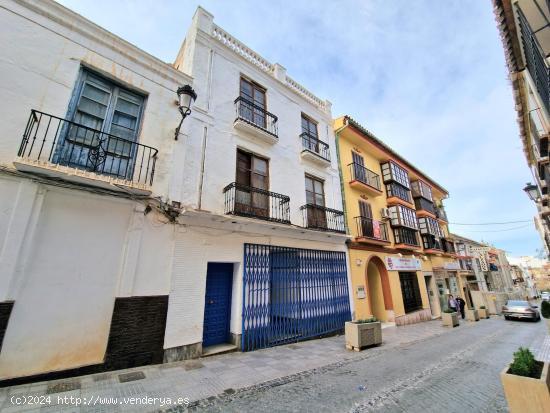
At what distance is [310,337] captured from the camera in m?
8.41

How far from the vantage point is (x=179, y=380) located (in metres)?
4.45

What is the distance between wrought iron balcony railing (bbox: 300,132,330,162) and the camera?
10970 millimetres

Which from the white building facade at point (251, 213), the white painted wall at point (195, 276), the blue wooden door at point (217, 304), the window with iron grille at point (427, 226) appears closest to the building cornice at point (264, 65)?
the white building facade at point (251, 213)

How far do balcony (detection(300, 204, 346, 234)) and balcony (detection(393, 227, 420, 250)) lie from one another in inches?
216

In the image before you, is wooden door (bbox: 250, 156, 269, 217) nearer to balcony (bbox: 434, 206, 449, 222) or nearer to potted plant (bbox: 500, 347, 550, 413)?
potted plant (bbox: 500, 347, 550, 413)

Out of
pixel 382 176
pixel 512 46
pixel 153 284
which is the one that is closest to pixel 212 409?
pixel 153 284

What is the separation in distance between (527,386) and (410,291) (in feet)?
44.2

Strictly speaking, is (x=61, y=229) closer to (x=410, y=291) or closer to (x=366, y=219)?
(x=366, y=219)

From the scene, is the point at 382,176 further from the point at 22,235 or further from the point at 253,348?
the point at 22,235

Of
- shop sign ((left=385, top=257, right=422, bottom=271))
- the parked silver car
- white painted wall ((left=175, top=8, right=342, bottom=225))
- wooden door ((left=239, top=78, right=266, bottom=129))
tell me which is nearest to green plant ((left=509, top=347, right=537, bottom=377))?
white painted wall ((left=175, top=8, right=342, bottom=225))

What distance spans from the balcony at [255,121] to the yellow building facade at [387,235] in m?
4.80

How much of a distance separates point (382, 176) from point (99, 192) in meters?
15.4

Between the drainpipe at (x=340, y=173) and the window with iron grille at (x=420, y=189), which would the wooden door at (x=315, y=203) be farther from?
the window with iron grille at (x=420, y=189)

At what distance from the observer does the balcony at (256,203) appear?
7.33 meters
